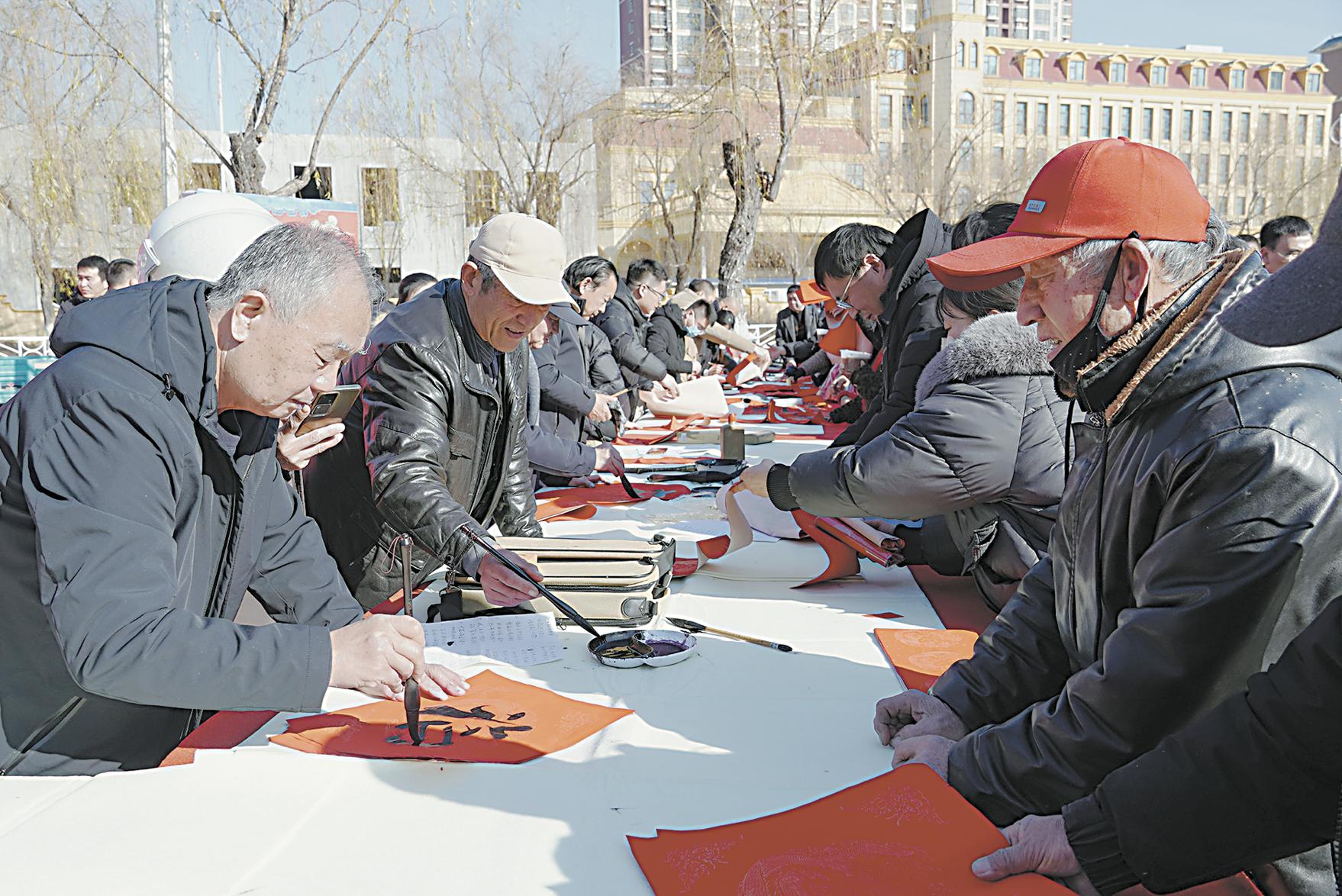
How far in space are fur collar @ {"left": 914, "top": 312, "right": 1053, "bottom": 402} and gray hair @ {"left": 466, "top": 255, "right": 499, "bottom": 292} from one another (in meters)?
1.18

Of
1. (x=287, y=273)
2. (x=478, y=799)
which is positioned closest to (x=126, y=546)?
(x=287, y=273)

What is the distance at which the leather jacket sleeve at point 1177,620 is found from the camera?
1074mm

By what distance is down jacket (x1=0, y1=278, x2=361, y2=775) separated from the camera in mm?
1329

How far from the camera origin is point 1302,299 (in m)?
0.81

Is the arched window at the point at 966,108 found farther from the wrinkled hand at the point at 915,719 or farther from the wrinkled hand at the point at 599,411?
the wrinkled hand at the point at 915,719

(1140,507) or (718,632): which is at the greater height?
(1140,507)

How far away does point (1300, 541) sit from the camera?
1063 mm

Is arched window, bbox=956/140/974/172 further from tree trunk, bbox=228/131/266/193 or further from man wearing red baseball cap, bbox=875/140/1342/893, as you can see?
man wearing red baseball cap, bbox=875/140/1342/893

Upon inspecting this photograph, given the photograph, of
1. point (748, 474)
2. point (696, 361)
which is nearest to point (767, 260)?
point (696, 361)

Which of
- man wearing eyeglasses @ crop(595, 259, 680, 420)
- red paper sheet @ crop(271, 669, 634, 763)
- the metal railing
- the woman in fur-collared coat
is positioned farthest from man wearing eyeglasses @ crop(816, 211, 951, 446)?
the metal railing

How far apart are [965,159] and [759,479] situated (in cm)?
3387

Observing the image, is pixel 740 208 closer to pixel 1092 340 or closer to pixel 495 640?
pixel 495 640

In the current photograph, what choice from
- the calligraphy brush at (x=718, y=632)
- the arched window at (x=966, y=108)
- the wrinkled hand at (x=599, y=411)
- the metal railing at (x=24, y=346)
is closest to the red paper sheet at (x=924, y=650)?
the calligraphy brush at (x=718, y=632)

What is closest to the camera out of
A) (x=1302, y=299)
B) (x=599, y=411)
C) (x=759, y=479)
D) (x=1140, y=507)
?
(x=1302, y=299)
